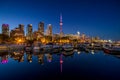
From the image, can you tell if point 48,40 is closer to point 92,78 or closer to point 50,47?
point 50,47

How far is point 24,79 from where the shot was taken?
63.6 ft

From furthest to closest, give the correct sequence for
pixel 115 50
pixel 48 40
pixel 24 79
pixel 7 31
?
pixel 7 31, pixel 48 40, pixel 115 50, pixel 24 79

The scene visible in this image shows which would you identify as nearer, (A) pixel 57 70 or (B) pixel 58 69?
(A) pixel 57 70

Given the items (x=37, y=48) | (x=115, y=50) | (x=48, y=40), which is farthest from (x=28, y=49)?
(x=48, y=40)

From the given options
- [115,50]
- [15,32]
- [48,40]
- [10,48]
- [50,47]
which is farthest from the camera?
[15,32]

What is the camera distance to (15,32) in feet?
420

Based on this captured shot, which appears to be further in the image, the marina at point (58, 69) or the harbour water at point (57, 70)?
the marina at point (58, 69)

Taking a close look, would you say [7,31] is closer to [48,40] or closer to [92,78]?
[48,40]

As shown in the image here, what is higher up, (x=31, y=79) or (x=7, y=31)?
(x=7, y=31)

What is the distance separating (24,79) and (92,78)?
29.9ft

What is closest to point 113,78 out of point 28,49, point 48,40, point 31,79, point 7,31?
point 31,79

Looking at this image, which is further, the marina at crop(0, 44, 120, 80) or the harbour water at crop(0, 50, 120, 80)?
the marina at crop(0, 44, 120, 80)

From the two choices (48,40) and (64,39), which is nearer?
(48,40)

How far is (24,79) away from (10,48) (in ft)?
123
